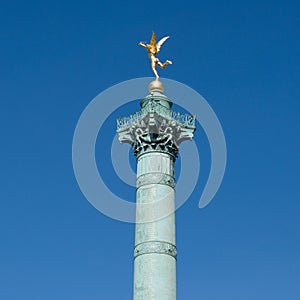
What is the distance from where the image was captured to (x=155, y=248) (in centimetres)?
4069

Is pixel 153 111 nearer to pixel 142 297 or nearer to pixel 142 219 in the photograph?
pixel 142 219

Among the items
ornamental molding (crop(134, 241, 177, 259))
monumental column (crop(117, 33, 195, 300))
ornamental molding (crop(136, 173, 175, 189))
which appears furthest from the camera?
ornamental molding (crop(136, 173, 175, 189))

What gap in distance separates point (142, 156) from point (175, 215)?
4.59 meters

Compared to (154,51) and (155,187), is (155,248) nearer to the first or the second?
(155,187)

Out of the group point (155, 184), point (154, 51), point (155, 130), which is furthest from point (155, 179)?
point (154, 51)

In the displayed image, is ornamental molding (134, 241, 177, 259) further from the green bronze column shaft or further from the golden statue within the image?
the golden statue

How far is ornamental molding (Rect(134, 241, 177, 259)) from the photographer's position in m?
40.7

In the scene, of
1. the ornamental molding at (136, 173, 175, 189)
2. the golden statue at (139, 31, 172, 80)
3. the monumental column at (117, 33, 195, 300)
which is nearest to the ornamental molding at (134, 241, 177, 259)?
the monumental column at (117, 33, 195, 300)

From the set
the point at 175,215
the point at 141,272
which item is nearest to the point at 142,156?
the point at 175,215

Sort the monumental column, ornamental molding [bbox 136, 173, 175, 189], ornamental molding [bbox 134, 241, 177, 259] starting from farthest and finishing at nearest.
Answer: ornamental molding [bbox 136, 173, 175, 189]
ornamental molding [bbox 134, 241, 177, 259]
the monumental column

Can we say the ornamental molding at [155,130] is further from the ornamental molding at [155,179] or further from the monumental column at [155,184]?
the ornamental molding at [155,179]

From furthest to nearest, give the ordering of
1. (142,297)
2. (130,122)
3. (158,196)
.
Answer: (130,122) → (158,196) → (142,297)

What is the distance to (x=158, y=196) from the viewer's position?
42.5 metres

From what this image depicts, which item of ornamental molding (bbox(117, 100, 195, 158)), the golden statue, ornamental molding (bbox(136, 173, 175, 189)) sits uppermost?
the golden statue
